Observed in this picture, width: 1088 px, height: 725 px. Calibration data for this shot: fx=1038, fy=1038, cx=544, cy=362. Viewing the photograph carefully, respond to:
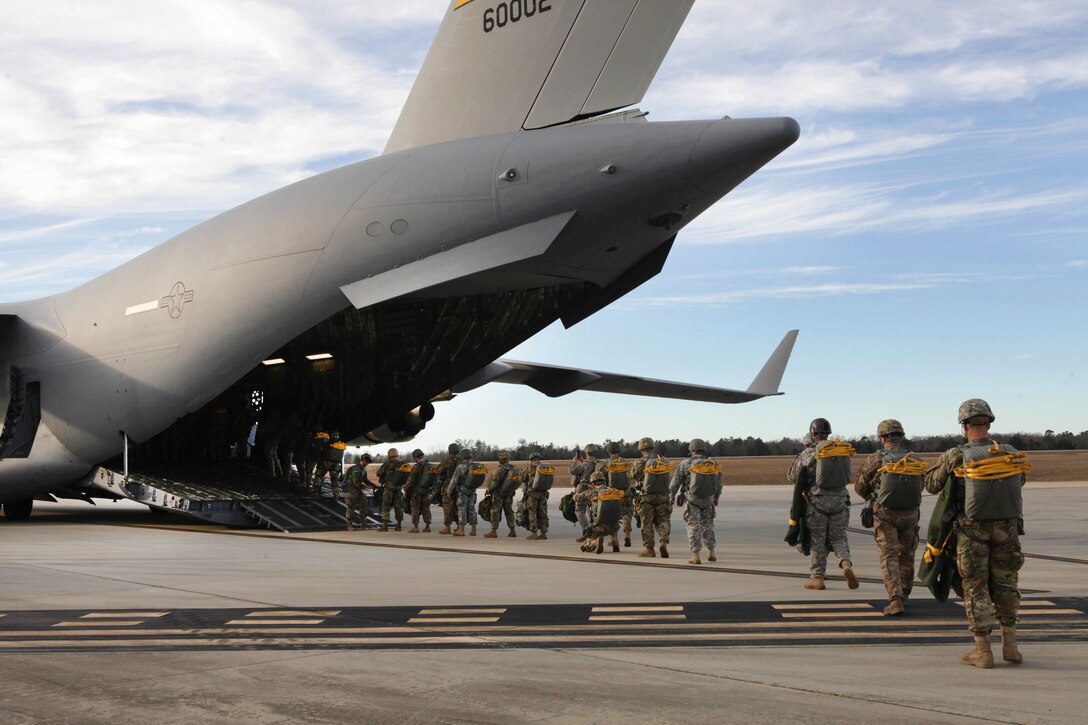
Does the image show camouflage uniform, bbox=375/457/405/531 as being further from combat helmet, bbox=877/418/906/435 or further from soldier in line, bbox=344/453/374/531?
combat helmet, bbox=877/418/906/435

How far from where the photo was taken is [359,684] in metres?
4.73

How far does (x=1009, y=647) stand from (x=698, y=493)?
5.09 meters

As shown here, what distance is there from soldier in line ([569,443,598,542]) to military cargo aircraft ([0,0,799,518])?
2219 millimetres

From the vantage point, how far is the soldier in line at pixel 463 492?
14.5 metres

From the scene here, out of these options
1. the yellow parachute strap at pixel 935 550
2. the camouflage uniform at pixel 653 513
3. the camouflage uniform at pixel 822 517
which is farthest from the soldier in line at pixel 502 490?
the yellow parachute strap at pixel 935 550

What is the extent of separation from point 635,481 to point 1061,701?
7419 millimetres

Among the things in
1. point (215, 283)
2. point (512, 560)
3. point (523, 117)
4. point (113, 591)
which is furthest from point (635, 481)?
point (215, 283)

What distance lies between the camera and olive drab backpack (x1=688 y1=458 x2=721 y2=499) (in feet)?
33.3

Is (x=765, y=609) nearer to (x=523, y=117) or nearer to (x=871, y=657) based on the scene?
(x=871, y=657)

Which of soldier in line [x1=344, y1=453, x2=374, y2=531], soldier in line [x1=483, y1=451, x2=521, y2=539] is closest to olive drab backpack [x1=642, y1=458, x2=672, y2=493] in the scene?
soldier in line [x1=483, y1=451, x2=521, y2=539]

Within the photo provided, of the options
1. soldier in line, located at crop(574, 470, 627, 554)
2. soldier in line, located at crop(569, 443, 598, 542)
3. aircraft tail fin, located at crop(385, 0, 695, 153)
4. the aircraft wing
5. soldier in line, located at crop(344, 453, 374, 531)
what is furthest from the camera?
the aircraft wing

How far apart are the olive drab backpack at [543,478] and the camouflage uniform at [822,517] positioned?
5.35 metres

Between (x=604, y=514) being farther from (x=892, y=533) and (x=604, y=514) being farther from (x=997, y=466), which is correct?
(x=997, y=466)

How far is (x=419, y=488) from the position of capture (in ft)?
49.6
